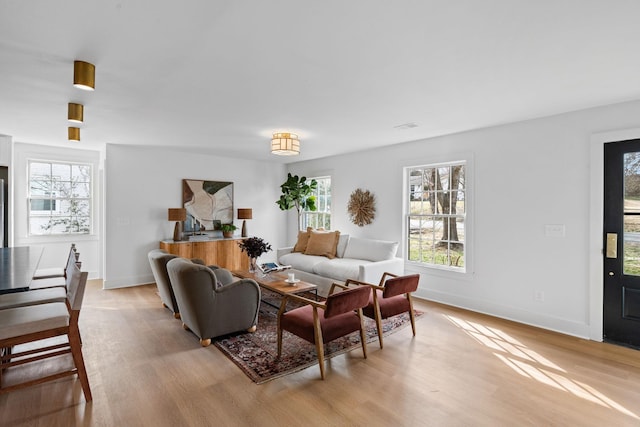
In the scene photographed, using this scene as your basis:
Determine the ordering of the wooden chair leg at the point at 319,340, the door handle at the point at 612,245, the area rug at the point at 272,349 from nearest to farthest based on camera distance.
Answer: the wooden chair leg at the point at 319,340, the area rug at the point at 272,349, the door handle at the point at 612,245

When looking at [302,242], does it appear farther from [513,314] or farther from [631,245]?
[631,245]

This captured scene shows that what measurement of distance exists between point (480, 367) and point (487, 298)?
1639 millimetres

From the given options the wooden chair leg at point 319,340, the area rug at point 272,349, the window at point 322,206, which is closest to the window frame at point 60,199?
the window at point 322,206

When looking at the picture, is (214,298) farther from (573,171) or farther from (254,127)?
(573,171)

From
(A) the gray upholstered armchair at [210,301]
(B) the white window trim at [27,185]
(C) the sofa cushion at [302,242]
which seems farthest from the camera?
(C) the sofa cushion at [302,242]

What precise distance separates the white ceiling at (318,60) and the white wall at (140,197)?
1683 millimetres

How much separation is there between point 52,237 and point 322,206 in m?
5.02

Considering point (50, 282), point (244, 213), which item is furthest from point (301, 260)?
point (50, 282)

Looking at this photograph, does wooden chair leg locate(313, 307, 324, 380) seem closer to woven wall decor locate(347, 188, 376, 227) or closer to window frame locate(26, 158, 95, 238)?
woven wall decor locate(347, 188, 376, 227)

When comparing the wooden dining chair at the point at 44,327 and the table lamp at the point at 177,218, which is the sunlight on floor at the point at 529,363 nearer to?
the wooden dining chair at the point at 44,327

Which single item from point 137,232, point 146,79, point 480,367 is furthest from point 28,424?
point 137,232

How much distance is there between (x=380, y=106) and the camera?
3365 millimetres

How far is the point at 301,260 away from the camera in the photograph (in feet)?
18.3

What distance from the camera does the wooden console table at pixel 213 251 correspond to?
5680 millimetres
